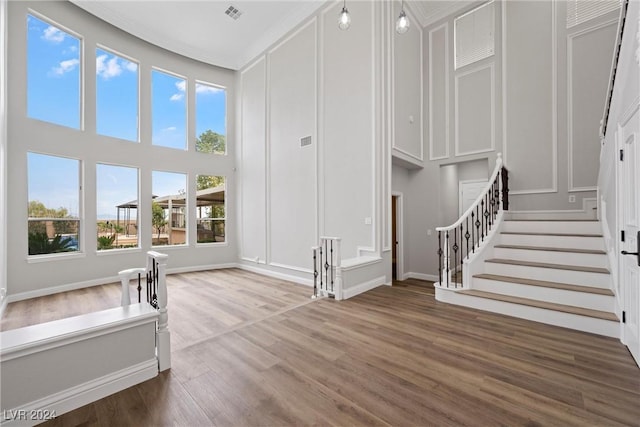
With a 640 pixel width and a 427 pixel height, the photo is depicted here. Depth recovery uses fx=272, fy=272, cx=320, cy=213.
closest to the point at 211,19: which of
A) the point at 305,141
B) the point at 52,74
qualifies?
the point at 52,74

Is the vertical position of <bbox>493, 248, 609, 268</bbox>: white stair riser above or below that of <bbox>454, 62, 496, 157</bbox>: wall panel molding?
below

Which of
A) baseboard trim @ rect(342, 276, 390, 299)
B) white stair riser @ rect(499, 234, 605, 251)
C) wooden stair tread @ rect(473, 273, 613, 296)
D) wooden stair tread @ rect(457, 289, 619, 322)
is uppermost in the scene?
white stair riser @ rect(499, 234, 605, 251)

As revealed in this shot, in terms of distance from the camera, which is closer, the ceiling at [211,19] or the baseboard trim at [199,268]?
the ceiling at [211,19]

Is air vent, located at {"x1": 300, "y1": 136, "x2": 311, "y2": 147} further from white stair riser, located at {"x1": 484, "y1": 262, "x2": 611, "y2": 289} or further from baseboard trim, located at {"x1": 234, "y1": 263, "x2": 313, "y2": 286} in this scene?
white stair riser, located at {"x1": 484, "y1": 262, "x2": 611, "y2": 289}

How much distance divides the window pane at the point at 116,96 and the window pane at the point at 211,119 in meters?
1.48

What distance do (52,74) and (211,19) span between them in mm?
3308

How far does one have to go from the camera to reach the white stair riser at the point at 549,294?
2955mm

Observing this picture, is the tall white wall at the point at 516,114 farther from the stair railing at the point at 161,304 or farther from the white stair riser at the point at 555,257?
the stair railing at the point at 161,304

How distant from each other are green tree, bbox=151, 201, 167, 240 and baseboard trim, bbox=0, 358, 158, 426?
5325 mm

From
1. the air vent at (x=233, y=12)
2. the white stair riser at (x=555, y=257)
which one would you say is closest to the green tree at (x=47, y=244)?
the air vent at (x=233, y=12)

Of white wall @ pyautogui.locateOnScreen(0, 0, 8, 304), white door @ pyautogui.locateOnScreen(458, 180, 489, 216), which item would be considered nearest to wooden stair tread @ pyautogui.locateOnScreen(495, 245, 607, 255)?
white door @ pyautogui.locateOnScreen(458, 180, 489, 216)

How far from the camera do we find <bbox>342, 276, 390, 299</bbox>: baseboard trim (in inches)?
165

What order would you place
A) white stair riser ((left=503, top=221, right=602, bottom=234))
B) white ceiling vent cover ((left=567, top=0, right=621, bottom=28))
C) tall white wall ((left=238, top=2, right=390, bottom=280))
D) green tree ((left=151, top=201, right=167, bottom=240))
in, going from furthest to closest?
green tree ((left=151, top=201, right=167, bottom=240)), tall white wall ((left=238, top=2, right=390, bottom=280)), white ceiling vent cover ((left=567, top=0, right=621, bottom=28)), white stair riser ((left=503, top=221, right=602, bottom=234))

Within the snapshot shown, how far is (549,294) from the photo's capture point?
3.24 metres
